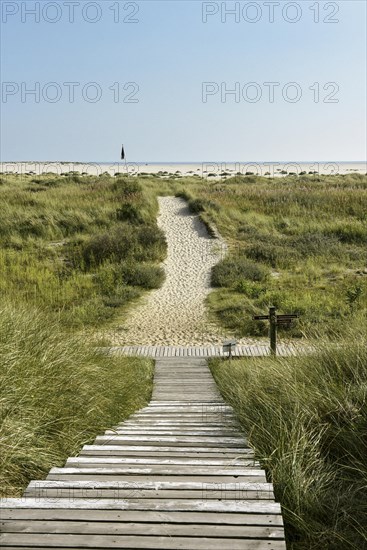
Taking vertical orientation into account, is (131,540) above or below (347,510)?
above

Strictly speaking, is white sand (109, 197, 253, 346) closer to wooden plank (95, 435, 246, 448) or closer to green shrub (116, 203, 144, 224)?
green shrub (116, 203, 144, 224)

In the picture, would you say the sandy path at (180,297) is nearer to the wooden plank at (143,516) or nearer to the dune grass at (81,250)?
the dune grass at (81,250)

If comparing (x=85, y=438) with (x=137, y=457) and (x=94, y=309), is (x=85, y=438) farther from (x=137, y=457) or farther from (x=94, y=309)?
(x=94, y=309)

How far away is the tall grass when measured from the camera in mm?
3063

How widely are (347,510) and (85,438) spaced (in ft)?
5.93

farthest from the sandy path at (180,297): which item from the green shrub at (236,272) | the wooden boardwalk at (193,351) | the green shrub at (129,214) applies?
the green shrub at (129,214)

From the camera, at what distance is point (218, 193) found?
1099 inches

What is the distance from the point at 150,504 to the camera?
2188mm

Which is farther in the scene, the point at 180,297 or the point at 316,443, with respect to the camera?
the point at 180,297

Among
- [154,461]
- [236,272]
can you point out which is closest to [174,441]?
[154,461]

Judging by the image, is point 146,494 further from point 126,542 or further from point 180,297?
point 180,297

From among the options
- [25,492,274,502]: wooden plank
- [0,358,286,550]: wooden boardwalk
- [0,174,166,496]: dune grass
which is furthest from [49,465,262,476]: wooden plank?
[0,174,166,496]: dune grass

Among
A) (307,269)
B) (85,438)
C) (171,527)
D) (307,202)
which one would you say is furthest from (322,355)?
(307,202)

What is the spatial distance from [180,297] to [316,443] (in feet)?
39.9
